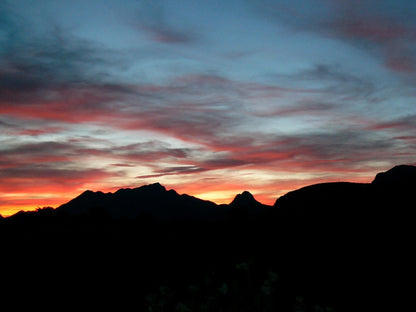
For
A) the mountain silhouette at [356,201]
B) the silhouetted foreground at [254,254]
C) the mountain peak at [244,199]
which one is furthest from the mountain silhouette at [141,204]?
the silhouetted foreground at [254,254]

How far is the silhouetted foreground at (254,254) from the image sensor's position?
15984 millimetres

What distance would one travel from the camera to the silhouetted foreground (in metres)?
16.0

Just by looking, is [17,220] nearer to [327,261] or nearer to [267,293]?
[327,261]

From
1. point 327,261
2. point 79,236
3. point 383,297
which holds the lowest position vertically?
point 383,297

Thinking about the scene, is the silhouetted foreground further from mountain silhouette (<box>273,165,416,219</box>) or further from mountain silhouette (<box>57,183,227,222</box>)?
mountain silhouette (<box>57,183,227,222</box>)

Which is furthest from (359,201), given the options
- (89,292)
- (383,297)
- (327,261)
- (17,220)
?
(17,220)

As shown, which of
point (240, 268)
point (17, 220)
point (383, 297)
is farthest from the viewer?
point (17, 220)

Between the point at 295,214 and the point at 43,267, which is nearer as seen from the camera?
the point at 43,267

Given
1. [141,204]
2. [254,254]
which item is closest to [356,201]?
[254,254]

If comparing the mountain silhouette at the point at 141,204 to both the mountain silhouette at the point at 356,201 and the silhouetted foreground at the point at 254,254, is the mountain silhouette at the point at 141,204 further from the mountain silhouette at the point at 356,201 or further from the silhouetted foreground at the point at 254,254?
the silhouetted foreground at the point at 254,254

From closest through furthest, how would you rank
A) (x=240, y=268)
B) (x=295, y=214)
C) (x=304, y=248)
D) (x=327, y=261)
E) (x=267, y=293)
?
(x=267, y=293) < (x=240, y=268) < (x=327, y=261) < (x=304, y=248) < (x=295, y=214)

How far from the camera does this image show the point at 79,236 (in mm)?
21781

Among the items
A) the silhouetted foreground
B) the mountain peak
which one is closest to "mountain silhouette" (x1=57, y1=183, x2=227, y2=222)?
the mountain peak

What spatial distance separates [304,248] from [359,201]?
447 centimetres
